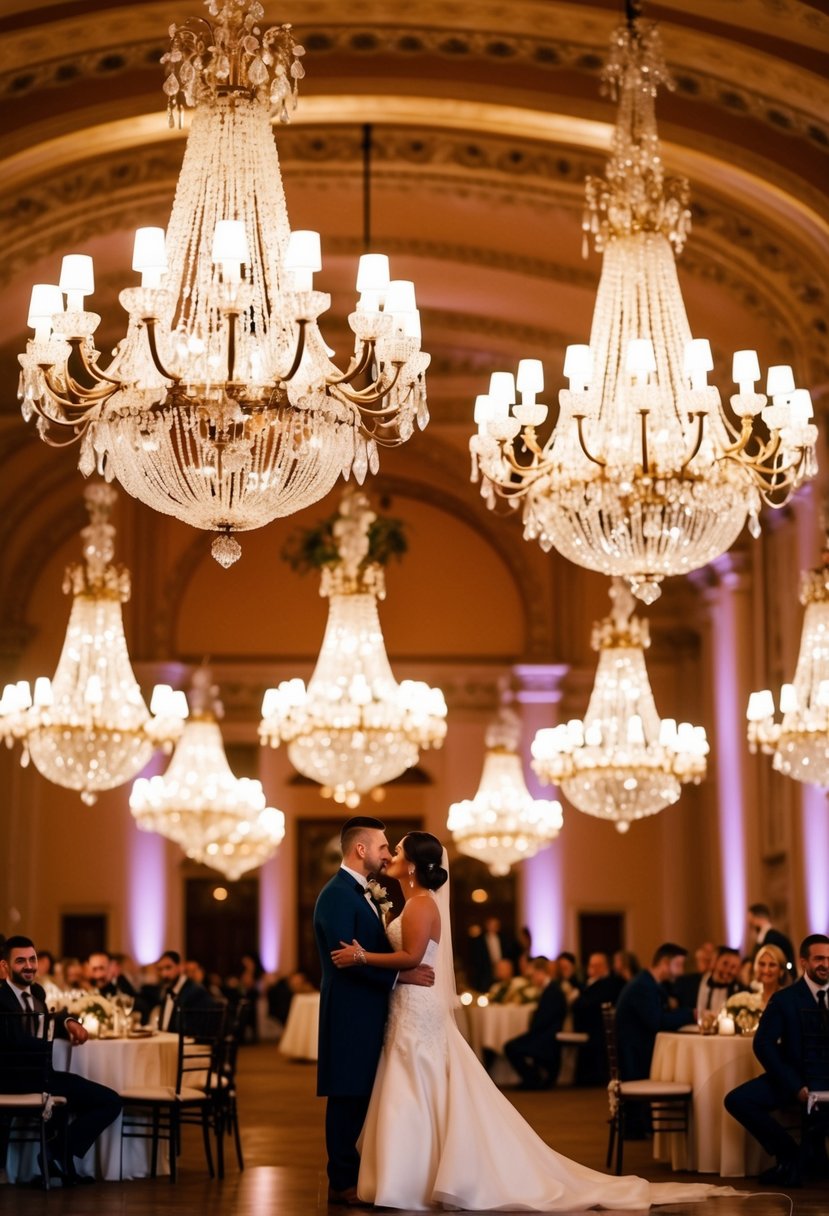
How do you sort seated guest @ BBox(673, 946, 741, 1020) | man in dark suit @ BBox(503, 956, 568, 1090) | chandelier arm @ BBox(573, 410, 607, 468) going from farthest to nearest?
man in dark suit @ BBox(503, 956, 568, 1090) → seated guest @ BBox(673, 946, 741, 1020) → chandelier arm @ BBox(573, 410, 607, 468)

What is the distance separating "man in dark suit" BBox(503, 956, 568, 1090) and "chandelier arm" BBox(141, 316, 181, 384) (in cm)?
942

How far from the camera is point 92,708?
13.6 metres

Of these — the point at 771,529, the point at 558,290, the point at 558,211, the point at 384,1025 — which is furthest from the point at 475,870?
the point at 384,1025

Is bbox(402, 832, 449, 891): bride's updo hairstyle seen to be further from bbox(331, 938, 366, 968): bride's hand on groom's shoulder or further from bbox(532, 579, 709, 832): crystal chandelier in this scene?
bbox(532, 579, 709, 832): crystal chandelier

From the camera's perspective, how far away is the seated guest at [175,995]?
10719mm

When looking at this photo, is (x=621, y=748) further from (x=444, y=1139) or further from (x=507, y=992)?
(x=444, y=1139)

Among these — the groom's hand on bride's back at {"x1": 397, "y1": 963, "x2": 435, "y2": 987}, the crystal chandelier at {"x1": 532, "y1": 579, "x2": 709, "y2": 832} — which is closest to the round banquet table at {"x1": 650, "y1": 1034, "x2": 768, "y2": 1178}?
the groom's hand on bride's back at {"x1": 397, "y1": 963, "x2": 435, "y2": 987}

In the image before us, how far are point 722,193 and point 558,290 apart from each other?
11.2 ft

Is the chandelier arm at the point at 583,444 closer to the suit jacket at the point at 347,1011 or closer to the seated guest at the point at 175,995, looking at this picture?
the suit jacket at the point at 347,1011

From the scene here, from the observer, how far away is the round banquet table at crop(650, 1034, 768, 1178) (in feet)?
27.8

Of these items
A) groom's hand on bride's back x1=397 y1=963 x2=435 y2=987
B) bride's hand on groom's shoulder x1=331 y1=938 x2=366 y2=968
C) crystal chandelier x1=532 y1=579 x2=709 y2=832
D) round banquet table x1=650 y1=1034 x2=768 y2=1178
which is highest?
crystal chandelier x1=532 y1=579 x2=709 y2=832

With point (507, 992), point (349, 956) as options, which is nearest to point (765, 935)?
point (507, 992)

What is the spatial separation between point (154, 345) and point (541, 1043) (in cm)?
991

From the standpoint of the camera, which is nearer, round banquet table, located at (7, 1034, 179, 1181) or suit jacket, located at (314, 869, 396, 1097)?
suit jacket, located at (314, 869, 396, 1097)
